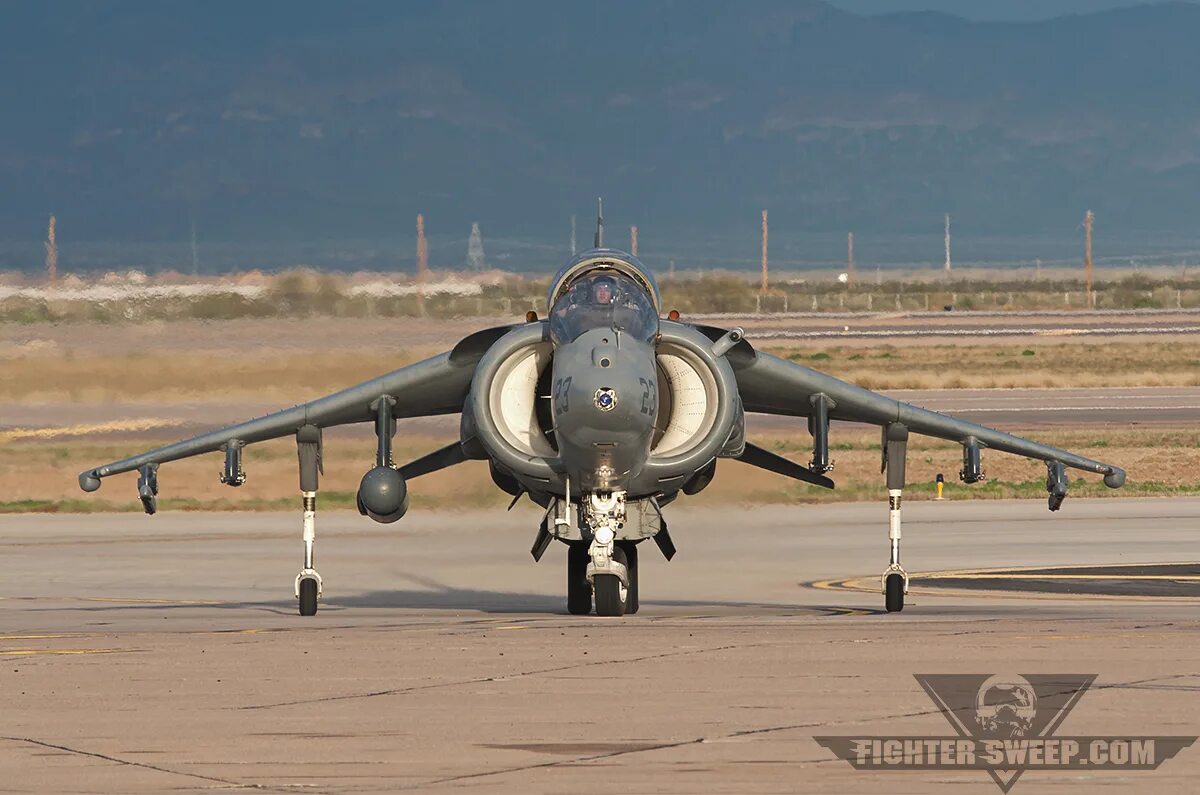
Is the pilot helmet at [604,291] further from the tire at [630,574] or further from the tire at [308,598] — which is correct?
the tire at [308,598]

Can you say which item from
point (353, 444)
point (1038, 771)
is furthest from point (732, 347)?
point (353, 444)

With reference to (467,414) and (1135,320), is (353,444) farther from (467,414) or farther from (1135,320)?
(1135,320)

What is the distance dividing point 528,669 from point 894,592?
673 centimetres

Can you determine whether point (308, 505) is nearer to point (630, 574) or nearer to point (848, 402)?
point (630, 574)

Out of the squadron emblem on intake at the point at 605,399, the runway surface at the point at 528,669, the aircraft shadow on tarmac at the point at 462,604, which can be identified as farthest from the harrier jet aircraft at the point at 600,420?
the aircraft shadow on tarmac at the point at 462,604

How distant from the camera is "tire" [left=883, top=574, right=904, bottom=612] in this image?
71.3 ft

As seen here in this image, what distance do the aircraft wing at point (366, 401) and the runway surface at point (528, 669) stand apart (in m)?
1.79

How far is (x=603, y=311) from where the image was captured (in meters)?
20.1

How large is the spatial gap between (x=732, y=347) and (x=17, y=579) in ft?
38.3

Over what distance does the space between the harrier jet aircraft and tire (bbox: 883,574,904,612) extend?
0.02 meters

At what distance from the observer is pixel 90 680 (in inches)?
620

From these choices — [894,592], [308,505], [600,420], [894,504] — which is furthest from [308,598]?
[894,504]

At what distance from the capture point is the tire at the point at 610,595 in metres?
20.8

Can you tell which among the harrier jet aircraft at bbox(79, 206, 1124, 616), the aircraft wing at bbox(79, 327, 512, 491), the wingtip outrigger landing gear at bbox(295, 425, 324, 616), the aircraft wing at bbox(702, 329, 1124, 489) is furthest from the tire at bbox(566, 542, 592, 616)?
the wingtip outrigger landing gear at bbox(295, 425, 324, 616)
